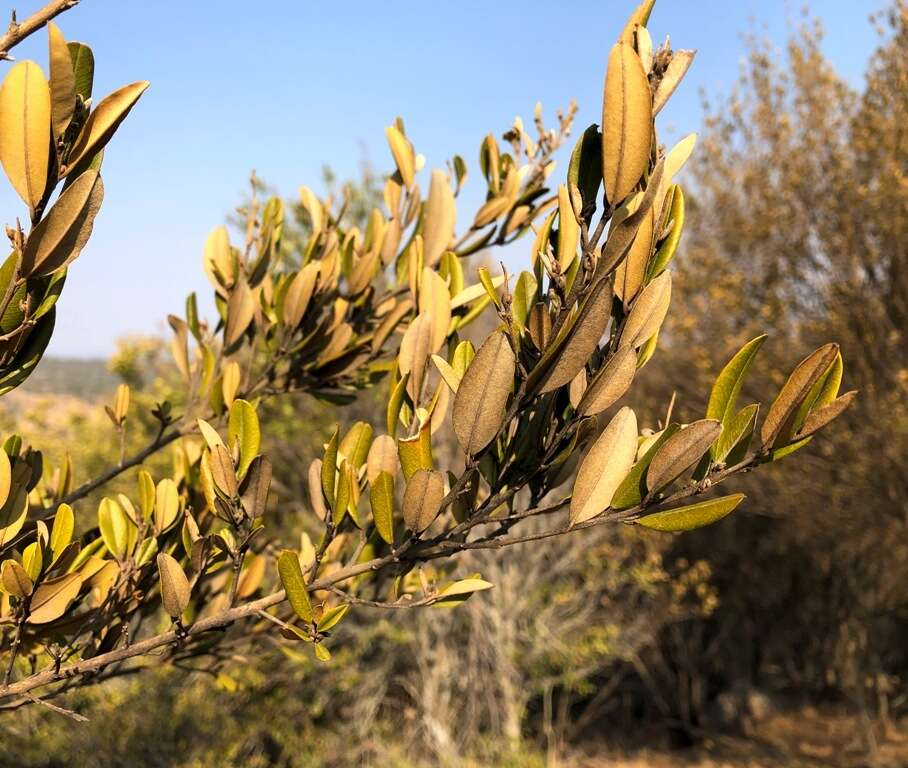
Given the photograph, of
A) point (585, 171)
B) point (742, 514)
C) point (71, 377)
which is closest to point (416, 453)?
point (585, 171)

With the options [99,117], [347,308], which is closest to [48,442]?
[347,308]

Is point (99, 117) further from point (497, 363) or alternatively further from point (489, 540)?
point (489, 540)

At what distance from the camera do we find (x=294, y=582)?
1.12 m

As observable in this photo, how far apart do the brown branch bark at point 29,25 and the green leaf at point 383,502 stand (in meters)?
0.76

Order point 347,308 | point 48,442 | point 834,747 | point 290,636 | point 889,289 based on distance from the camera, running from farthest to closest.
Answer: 1. point 834,747
2. point 48,442
3. point 889,289
4. point 347,308
5. point 290,636

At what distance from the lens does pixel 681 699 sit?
1098 cm

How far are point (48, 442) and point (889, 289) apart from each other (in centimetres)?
1008

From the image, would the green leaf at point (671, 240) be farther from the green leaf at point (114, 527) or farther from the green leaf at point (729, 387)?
the green leaf at point (114, 527)

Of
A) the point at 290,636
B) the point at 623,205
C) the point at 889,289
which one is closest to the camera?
the point at 623,205

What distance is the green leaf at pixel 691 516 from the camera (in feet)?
3.23

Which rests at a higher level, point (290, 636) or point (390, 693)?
point (290, 636)

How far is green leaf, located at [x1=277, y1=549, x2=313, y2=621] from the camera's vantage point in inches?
43.0

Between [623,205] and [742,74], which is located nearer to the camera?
[623,205]

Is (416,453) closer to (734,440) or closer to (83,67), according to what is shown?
(734,440)
